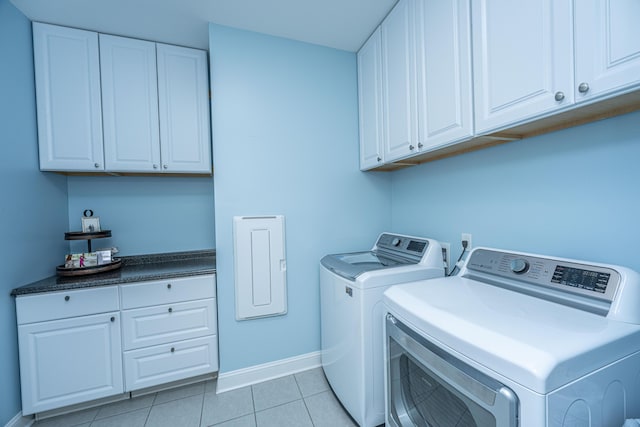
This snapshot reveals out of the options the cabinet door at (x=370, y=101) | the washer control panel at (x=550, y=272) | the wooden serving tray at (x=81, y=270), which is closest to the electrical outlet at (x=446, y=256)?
the washer control panel at (x=550, y=272)

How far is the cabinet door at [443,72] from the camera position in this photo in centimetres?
112

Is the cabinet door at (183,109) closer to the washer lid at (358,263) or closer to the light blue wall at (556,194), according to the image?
the washer lid at (358,263)

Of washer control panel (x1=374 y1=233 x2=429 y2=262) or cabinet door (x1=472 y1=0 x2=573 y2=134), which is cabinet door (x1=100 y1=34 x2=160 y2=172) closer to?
washer control panel (x1=374 y1=233 x2=429 y2=262)

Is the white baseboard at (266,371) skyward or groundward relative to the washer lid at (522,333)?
groundward

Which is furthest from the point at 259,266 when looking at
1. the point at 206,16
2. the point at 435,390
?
the point at 206,16

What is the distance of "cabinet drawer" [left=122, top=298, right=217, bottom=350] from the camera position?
1612mm

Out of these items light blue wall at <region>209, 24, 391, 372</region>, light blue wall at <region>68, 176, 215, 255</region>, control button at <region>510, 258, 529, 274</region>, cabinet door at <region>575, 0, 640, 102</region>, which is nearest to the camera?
cabinet door at <region>575, 0, 640, 102</region>

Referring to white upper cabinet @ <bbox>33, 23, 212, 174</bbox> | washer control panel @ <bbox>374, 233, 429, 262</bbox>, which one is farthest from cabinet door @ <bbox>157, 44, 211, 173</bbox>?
washer control panel @ <bbox>374, 233, 429, 262</bbox>

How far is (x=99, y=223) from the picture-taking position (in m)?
1.90

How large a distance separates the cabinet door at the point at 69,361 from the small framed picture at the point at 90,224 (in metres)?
0.65

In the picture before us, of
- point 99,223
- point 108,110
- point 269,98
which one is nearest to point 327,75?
point 269,98

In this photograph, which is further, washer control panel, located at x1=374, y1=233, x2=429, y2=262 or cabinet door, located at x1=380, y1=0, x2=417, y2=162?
washer control panel, located at x1=374, y1=233, x2=429, y2=262

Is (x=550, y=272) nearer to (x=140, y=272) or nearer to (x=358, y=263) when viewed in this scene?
(x=358, y=263)

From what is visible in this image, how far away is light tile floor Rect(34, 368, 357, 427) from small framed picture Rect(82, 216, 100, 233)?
1.19m
